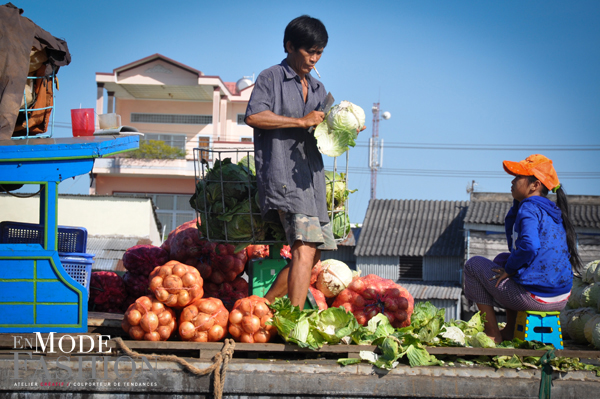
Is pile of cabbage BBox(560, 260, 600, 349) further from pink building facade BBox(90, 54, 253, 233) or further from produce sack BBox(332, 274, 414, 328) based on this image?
pink building facade BBox(90, 54, 253, 233)

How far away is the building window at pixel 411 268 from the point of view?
29734 millimetres

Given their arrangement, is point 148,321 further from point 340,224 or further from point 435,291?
point 435,291

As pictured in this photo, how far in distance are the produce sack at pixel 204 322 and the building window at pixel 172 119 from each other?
119 feet

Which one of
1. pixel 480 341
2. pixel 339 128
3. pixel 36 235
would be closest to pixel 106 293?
pixel 36 235

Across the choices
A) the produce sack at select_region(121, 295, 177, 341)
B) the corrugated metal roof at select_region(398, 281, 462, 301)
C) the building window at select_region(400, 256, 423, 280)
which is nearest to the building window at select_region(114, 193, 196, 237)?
the building window at select_region(400, 256, 423, 280)

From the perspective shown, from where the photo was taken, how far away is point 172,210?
36.1 m

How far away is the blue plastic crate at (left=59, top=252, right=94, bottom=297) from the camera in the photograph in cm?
462

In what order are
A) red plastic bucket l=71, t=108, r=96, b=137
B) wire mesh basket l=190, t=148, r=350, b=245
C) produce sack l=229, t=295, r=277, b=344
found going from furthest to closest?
red plastic bucket l=71, t=108, r=96, b=137 → wire mesh basket l=190, t=148, r=350, b=245 → produce sack l=229, t=295, r=277, b=344

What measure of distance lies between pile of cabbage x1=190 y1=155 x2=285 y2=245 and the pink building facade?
28962 millimetres

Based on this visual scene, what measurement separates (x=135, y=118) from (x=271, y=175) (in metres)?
37.6

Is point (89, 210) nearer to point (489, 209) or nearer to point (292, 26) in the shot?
point (292, 26)

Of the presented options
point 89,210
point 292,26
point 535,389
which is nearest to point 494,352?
point 535,389

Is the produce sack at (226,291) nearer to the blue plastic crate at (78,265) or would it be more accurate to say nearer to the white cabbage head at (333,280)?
the white cabbage head at (333,280)

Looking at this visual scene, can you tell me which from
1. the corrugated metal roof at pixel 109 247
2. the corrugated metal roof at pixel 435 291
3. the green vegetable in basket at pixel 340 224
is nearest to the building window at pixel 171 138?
the corrugated metal roof at pixel 435 291
